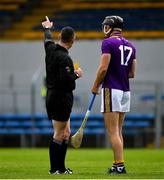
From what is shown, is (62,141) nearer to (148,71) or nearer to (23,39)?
(148,71)

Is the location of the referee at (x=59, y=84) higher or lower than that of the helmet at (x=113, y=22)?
lower

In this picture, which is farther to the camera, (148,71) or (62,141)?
(148,71)

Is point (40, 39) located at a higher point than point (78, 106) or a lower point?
higher

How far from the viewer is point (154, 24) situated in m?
26.6

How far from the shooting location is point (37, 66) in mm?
24938

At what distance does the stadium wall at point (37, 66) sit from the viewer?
23.7 m

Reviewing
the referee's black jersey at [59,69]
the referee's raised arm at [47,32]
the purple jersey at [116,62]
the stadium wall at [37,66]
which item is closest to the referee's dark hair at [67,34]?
the referee's black jersey at [59,69]

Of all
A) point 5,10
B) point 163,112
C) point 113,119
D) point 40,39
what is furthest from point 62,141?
point 5,10

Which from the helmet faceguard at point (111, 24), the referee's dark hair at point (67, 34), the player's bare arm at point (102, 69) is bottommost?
the player's bare arm at point (102, 69)

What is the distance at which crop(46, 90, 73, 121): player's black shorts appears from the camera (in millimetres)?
10281

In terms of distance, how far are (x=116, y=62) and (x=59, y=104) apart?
94cm

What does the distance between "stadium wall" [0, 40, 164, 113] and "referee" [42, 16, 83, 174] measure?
12.9 metres

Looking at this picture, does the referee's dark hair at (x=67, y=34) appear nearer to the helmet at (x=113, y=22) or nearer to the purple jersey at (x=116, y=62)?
the purple jersey at (x=116, y=62)

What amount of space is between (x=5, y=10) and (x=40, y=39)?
238cm
